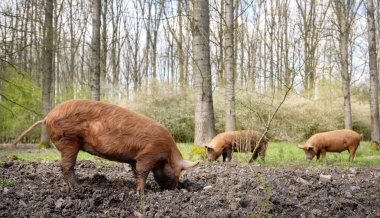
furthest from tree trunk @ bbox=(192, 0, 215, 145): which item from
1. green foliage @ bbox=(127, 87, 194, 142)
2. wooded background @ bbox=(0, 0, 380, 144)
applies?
green foliage @ bbox=(127, 87, 194, 142)

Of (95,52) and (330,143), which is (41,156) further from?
(330,143)

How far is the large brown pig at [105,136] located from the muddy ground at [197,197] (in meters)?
0.32

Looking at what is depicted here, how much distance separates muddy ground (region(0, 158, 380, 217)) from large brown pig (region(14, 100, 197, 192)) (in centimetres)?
32

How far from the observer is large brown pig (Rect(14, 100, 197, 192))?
4.12 meters

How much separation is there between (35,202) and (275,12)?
28268 mm

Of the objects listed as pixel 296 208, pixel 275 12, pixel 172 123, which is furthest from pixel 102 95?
pixel 296 208

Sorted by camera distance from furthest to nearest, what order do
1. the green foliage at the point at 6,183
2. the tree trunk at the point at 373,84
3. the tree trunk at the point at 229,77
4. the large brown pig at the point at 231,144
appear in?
1. the tree trunk at the point at 373,84
2. the tree trunk at the point at 229,77
3. the large brown pig at the point at 231,144
4. the green foliage at the point at 6,183

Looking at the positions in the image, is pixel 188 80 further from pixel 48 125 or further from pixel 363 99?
pixel 48 125

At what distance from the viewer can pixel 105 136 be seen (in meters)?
4.14

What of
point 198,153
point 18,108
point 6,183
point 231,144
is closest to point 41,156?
A: point 198,153

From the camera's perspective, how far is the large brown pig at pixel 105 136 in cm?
412

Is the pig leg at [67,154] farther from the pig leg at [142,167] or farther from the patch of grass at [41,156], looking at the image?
the patch of grass at [41,156]

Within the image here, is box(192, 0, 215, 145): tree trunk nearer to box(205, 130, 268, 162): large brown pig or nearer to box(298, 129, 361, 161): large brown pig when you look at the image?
box(205, 130, 268, 162): large brown pig

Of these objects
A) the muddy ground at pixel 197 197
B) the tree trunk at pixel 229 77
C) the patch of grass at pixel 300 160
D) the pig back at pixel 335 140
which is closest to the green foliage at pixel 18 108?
the tree trunk at pixel 229 77
